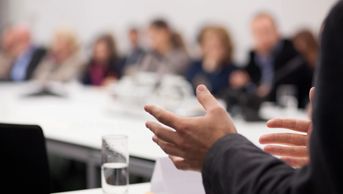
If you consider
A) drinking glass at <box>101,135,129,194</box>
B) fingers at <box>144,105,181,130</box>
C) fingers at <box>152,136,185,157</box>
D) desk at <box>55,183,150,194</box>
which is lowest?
desk at <box>55,183,150,194</box>

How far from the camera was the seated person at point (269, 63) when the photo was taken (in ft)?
16.8

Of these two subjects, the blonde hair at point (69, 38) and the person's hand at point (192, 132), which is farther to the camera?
→ the blonde hair at point (69, 38)

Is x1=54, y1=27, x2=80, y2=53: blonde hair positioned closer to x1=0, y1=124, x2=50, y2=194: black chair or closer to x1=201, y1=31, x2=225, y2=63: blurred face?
x1=201, y1=31, x2=225, y2=63: blurred face

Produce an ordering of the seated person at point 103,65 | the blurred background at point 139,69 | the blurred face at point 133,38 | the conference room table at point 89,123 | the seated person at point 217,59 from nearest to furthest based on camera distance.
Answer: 1. the conference room table at point 89,123
2. the blurred background at point 139,69
3. the seated person at point 217,59
4. the seated person at point 103,65
5. the blurred face at point 133,38

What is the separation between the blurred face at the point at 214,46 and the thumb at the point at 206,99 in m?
4.18

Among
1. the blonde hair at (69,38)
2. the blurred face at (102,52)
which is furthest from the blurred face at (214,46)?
the blonde hair at (69,38)

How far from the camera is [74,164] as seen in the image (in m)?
3.86

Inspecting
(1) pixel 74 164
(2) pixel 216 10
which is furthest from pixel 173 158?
(2) pixel 216 10

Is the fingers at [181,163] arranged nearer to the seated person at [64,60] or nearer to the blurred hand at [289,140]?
the blurred hand at [289,140]

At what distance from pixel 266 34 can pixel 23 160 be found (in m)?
4.21

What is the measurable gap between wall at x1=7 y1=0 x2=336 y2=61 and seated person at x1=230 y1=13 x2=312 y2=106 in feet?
4.12

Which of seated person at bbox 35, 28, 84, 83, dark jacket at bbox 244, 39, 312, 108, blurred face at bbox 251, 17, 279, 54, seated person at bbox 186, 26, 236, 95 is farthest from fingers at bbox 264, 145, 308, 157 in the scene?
seated person at bbox 35, 28, 84, 83

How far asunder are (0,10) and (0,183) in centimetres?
920

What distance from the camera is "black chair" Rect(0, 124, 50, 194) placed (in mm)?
1313
